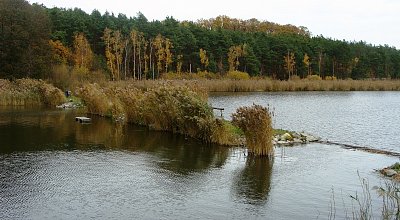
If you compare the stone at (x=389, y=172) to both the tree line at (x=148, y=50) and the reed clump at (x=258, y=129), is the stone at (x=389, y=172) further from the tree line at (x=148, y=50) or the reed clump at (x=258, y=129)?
the tree line at (x=148, y=50)

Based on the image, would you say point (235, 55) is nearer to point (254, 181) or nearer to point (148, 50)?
point (148, 50)

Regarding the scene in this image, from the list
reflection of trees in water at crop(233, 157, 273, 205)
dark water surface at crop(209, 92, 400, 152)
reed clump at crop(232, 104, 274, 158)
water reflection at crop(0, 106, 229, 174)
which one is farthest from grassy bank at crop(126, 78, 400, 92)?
reflection of trees in water at crop(233, 157, 273, 205)

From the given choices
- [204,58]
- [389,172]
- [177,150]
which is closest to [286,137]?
[177,150]

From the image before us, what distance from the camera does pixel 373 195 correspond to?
11.4 metres

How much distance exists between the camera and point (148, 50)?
82875 mm

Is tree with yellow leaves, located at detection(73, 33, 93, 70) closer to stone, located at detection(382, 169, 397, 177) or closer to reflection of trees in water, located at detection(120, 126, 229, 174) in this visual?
reflection of trees in water, located at detection(120, 126, 229, 174)

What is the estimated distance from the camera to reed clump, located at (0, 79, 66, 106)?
1594 inches

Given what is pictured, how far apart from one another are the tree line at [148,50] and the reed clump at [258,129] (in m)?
38.5

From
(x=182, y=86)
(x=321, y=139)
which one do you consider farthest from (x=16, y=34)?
(x=321, y=139)

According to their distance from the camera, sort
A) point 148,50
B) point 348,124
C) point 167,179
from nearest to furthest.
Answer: point 167,179, point 348,124, point 148,50

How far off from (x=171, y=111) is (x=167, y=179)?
924 cm

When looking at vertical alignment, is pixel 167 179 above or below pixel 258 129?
below

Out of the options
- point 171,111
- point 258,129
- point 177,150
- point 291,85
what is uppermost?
point 291,85

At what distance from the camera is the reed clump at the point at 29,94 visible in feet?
133
